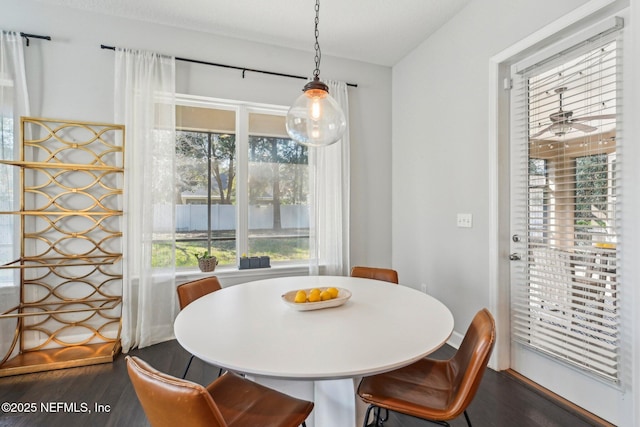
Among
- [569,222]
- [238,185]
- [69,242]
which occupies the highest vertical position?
[238,185]

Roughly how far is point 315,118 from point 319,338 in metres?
1.20

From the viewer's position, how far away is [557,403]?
1847mm

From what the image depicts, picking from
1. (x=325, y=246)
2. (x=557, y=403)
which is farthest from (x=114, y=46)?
(x=557, y=403)

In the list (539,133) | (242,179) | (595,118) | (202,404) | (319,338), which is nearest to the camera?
(202,404)

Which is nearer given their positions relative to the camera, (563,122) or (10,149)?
(563,122)

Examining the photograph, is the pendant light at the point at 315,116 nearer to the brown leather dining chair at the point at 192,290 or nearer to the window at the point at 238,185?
the brown leather dining chair at the point at 192,290

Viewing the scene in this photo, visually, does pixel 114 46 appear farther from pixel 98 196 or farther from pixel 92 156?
pixel 98 196

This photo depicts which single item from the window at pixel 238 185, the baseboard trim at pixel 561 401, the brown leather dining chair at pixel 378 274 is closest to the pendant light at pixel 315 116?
the brown leather dining chair at pixel 378 274

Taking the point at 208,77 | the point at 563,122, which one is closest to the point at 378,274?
the point at 563,122

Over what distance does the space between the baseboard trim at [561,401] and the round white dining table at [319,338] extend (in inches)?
44.9

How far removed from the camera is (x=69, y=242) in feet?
8.45

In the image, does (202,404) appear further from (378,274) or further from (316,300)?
(378,274)

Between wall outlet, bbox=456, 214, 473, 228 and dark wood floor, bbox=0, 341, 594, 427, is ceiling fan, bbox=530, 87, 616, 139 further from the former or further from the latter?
dark wood floor, bbox=0, 341, 594, 427

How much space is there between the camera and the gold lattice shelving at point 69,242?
2.41 meters
